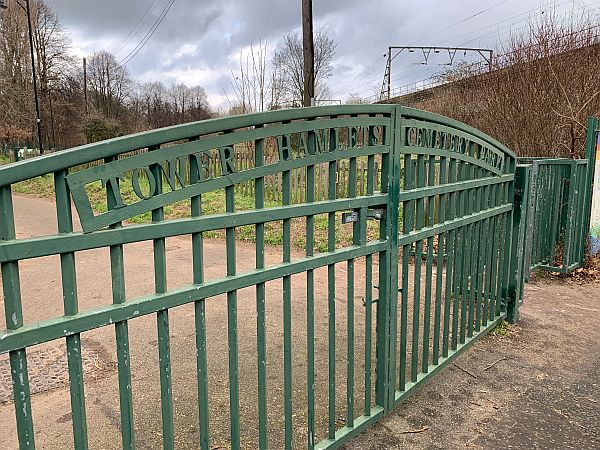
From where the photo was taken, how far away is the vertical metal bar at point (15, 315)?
126 cm

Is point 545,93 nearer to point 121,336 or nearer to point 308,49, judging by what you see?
point 308,49

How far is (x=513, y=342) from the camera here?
156 inches

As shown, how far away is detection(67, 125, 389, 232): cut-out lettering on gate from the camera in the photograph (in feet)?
4.69

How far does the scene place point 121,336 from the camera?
157 centimetres

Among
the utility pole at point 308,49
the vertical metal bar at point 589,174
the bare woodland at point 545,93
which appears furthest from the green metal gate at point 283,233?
the utility pole at point 308,49

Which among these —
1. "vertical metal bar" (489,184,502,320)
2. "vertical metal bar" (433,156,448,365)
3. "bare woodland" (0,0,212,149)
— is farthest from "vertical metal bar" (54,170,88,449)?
"bare woodland" (0,0,212,149)

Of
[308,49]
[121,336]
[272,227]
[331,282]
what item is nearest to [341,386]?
[331,282]

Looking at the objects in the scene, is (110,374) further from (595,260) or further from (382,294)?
(595,260)

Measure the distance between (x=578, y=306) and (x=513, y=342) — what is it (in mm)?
1462

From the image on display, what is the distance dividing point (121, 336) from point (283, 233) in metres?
0.79

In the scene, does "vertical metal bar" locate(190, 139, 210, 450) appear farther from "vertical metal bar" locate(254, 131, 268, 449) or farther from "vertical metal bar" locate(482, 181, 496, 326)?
"vertical metal bar" locate(482, 181, 496, 326)

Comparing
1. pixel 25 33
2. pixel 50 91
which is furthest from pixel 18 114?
pixel 25 33

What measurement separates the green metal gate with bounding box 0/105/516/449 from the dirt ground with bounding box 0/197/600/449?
12 cm

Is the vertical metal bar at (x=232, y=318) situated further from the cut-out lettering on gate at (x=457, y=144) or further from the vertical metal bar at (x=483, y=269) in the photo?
the vertical metal bar at (x=483, y=269)
